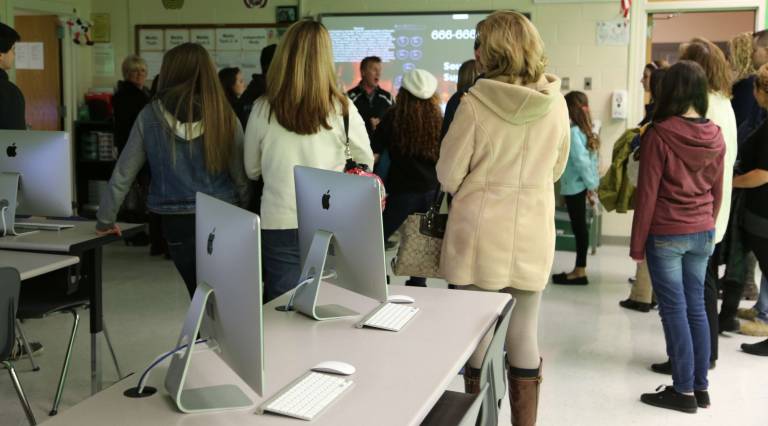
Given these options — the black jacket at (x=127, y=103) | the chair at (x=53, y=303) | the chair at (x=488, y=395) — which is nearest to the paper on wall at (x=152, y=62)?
the black jacket at (x=127, y=103)

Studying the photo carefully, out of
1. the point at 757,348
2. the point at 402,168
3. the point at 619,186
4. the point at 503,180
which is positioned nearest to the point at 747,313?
the point at 757,348

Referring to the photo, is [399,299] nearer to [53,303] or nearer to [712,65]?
[53,303]

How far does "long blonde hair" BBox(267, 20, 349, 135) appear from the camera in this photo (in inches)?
118

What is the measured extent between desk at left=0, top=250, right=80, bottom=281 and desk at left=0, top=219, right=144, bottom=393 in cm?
4

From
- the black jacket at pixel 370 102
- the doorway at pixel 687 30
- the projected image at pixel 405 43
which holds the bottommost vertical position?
the black jacket at pixel 370 102

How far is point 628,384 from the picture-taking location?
12.5 ft

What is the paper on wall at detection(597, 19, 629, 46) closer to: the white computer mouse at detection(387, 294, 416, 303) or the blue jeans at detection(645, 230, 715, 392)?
the blue jeans at detection(645, 230, 715, 392)

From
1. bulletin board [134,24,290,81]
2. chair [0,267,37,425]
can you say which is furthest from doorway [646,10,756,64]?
chair [0,267,37,425]

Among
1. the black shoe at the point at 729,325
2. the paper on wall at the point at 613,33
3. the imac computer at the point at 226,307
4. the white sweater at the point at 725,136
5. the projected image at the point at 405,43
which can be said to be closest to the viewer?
→ the imac computer at the point at 226,307

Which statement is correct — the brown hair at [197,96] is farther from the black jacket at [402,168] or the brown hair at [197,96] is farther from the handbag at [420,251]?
the black jacket at [402,168]

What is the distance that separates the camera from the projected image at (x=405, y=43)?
24.0ft

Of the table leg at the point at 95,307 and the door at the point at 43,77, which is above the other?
the door at the point at 43,77

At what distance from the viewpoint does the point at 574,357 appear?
4199mm

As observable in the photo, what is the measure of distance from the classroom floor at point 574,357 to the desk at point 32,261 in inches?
27.5
